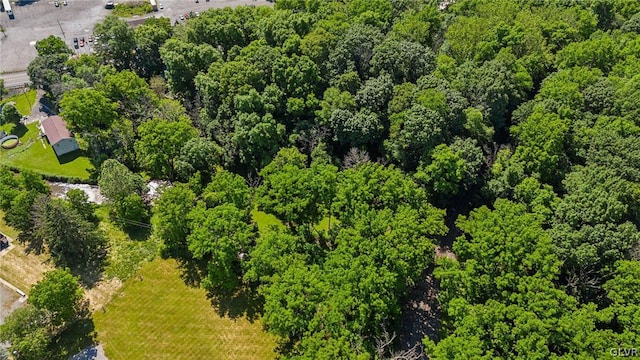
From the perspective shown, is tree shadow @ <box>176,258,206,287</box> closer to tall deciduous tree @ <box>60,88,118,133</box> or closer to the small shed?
tall deciduous tree @ <box>60,88,118,133</box>

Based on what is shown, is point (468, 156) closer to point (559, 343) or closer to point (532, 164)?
point (532, 164)

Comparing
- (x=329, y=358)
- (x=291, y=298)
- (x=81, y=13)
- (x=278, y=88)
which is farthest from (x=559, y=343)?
(x=81, y=13)

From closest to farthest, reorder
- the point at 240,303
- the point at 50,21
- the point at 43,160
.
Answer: the point at 240,303, the point at 43,160, the point at 50,21

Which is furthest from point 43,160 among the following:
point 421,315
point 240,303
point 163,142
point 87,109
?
point 421,315

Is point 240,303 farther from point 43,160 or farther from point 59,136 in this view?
point 43,160

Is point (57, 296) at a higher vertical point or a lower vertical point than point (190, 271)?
higher

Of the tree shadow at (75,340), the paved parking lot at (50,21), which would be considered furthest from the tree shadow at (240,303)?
the paved parking lot at (50,21)
